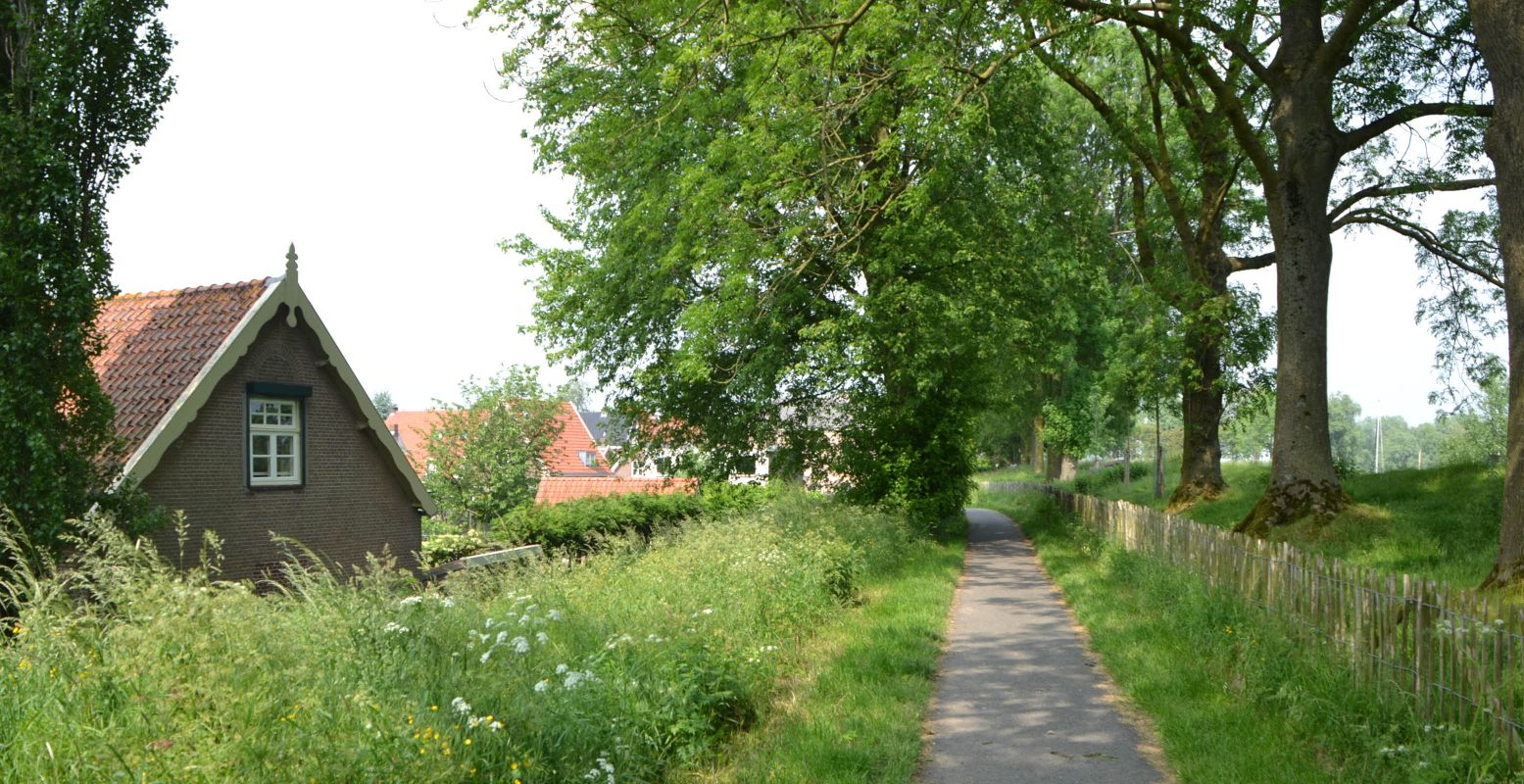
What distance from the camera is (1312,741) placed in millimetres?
7559

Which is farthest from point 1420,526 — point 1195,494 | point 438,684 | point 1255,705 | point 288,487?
point 288,487

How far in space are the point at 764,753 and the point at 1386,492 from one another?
46.6 feet

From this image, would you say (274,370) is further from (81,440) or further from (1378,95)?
(1378,95)

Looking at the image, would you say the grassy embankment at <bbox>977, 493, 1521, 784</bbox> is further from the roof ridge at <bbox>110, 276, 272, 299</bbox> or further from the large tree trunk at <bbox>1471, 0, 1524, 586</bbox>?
the roof ridge at <bbox>110, 276, 272, 299</bbox>

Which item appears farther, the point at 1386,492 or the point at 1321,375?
the point at 1386,492

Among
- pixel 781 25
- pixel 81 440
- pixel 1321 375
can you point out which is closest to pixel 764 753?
pixel 781 25

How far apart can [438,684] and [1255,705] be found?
6.03 meters

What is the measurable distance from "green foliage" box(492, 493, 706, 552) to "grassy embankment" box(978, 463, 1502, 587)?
13382 millimetres

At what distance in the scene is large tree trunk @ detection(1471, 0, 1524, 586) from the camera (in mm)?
9984

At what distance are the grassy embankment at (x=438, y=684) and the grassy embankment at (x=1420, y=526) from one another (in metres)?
6.03

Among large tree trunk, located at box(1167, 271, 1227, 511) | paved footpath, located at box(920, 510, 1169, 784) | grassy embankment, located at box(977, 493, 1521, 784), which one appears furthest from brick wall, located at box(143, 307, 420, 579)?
large tree trunk, located at box(1167, 271, 1227, 511)

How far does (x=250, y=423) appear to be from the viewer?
22.5m

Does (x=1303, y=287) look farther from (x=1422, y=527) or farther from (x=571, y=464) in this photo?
(x=571, y=464)

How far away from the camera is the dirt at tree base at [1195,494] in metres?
24.2
